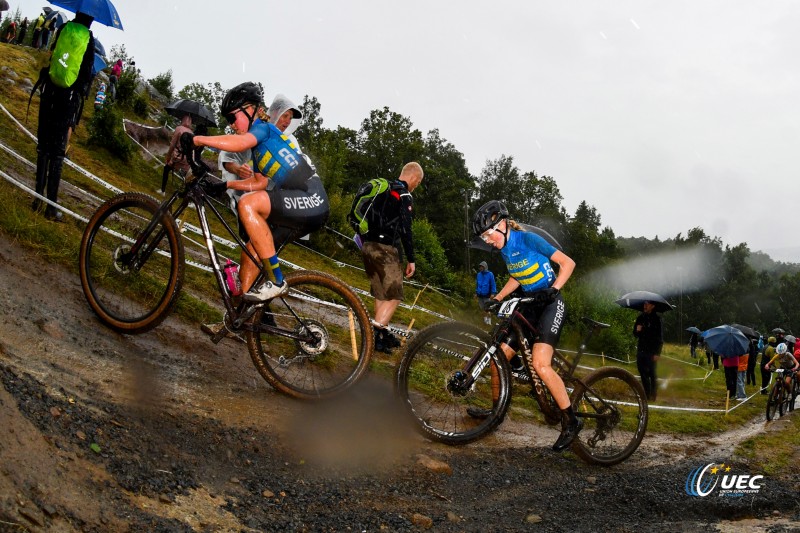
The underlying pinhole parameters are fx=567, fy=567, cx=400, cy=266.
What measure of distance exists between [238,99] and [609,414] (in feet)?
16.2

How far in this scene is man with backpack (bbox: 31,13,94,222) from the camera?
6367 mm

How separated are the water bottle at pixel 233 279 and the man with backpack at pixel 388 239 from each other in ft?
8.70

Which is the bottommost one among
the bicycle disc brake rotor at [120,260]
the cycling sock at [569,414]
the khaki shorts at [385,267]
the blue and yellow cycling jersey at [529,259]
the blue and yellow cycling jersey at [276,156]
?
the cycling sock at [569,414]

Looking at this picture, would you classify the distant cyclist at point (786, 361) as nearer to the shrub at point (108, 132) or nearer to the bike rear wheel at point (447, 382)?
the bike rear wheel at point (447, 382)

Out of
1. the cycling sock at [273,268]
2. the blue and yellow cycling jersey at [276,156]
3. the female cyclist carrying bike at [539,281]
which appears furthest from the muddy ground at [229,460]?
the blue and yellow cycling jersey at [276,156]

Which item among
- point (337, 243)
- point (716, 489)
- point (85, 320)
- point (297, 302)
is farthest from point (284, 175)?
point (337, 243)

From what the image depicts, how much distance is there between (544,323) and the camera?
5.71 m

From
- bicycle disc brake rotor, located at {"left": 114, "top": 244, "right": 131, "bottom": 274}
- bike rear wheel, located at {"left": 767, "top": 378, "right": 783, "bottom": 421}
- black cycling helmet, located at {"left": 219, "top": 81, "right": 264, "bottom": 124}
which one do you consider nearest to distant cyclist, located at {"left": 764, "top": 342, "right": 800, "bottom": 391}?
bike rear wheel, located at {"left": 767, "top": 378, "right": 783, "bottom": 421}

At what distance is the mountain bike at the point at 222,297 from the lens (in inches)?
193

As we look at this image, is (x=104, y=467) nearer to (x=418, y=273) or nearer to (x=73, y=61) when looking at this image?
(x=73, y=61)

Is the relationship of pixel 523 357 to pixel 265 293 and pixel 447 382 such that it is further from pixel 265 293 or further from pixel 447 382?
pixel 265 293

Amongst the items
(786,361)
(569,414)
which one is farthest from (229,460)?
(786,361)

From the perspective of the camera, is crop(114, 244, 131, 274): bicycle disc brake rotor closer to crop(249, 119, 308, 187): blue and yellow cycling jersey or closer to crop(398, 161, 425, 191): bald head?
crop(249, 119, 308, 187): blue and yellow cycling jersey

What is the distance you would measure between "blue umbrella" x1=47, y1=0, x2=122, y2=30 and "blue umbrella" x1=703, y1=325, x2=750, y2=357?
15660mm
